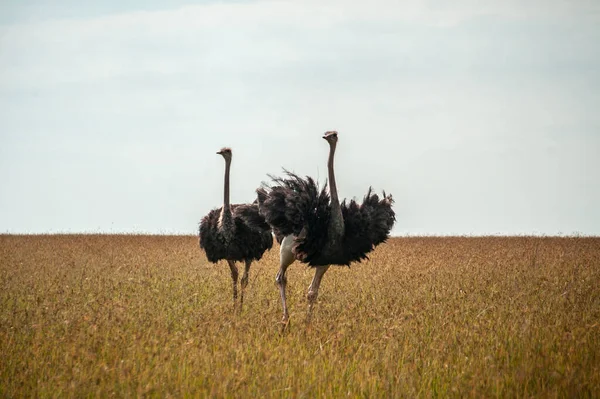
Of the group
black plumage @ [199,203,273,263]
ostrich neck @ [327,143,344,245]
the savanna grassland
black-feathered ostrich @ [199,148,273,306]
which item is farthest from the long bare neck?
ostrich neck @ [327,143,344,245]

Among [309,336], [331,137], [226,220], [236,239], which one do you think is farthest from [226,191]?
[309,336]

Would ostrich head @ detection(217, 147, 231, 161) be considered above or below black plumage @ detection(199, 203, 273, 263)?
above

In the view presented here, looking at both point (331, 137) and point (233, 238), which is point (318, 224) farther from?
point (233, 238)

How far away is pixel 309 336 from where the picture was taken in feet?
24.6

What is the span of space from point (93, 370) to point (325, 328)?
2.61 m

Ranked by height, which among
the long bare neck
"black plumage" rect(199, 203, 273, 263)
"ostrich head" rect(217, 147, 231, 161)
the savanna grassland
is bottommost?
the savanna grassland

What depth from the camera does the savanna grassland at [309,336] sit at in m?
5.47

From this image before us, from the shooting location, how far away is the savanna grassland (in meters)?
5.47

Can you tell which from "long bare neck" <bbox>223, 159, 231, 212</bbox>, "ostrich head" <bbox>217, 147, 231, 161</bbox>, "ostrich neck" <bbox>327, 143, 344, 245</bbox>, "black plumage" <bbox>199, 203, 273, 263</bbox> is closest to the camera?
"ostrich neck" <bbox>327, 143, 344, 245</bbox>

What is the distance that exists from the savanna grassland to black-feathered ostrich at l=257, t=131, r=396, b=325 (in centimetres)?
68

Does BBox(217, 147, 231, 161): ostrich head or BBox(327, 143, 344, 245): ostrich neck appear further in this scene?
BBox(217, 147, 231, 161): ostrich head

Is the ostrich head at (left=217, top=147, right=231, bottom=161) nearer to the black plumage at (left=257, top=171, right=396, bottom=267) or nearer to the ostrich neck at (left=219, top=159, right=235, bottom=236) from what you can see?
the ostrich neck at (left=219, top=159, right=235, bottom=236)

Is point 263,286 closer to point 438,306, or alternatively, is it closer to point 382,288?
point 382,288

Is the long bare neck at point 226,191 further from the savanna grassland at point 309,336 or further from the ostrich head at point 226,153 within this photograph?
the savanna grassland at point 309,336
